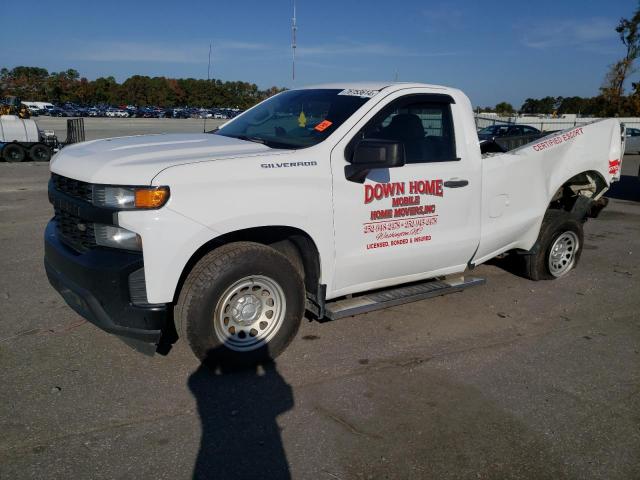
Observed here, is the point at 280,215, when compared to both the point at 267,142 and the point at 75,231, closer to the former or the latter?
the point at 267,142

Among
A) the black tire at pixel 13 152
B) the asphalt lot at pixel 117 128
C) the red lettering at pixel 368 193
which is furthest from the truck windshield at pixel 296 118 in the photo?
the asphalt lot at pixel 117 128

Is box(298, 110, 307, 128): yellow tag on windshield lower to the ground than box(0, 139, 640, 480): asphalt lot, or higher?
higher

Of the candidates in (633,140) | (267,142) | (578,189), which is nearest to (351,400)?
(267,142)

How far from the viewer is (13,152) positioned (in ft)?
60.6

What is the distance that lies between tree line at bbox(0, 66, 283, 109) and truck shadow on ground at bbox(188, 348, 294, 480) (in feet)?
359

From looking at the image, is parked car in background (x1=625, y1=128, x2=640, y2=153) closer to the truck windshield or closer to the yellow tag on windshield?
the truck windshield

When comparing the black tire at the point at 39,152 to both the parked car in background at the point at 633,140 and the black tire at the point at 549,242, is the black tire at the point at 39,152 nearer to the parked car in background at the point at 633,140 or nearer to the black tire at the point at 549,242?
the black tire at the point at 549,242

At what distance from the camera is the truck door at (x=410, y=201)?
414 cm

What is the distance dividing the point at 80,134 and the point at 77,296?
22.1m

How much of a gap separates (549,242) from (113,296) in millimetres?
4499

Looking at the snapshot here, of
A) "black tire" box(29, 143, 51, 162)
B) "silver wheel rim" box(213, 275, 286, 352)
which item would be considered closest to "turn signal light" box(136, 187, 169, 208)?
"silver wheel rim" box(213, 275, 286, 352)

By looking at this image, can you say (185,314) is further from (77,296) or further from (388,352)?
(388,352)

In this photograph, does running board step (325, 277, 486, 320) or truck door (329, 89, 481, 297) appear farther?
running board step (325, 277, 486, 320)

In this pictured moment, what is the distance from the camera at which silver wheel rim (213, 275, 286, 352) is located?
377 centimetres
